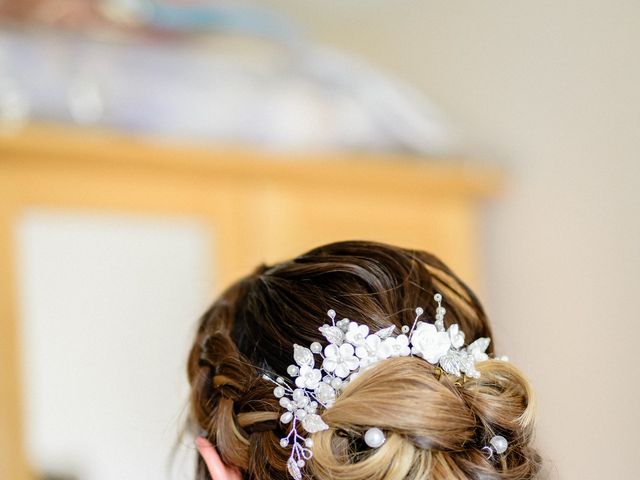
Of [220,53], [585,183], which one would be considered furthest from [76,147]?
[585,183]

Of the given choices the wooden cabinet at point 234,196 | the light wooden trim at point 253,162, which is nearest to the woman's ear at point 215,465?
the wooden cabinet at point 234,196

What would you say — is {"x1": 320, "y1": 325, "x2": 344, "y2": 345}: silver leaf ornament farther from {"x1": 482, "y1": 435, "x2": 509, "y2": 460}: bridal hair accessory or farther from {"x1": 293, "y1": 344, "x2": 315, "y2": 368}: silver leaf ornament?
{"x1": 482, "y1": 435, "x2": 509, "y2": 460}: bridal hair accessory

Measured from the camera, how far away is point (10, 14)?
1479 mm

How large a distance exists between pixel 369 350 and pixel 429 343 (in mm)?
52

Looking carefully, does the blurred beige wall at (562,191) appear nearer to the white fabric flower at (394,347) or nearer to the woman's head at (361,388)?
the woman's head at (361,388)

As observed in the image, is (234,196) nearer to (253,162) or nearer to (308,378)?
(253,162)

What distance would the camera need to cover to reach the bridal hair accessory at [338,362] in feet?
2.52

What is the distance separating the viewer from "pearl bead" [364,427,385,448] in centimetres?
72

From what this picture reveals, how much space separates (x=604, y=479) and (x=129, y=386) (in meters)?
0.96

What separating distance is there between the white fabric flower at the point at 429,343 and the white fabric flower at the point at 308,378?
85 mm

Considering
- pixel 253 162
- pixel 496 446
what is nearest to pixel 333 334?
pixel 496 446

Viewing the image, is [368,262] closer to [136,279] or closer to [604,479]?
[136,279]

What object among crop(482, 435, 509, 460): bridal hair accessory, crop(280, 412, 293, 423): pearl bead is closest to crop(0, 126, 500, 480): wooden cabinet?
crop(280, 412, 293, 423): pearl bead

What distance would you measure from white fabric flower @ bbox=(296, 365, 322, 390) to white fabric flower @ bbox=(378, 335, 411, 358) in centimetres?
6
